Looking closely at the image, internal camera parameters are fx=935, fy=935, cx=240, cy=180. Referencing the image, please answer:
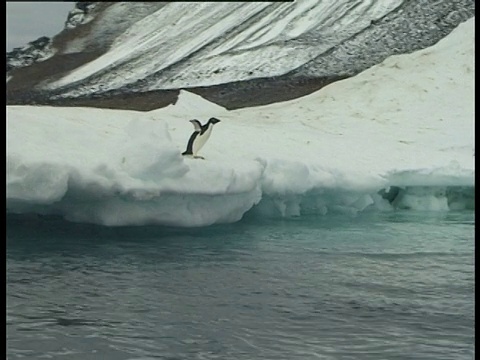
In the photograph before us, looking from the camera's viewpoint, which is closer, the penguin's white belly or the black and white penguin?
the black and white penguin

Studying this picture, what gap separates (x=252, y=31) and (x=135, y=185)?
17.4 metres

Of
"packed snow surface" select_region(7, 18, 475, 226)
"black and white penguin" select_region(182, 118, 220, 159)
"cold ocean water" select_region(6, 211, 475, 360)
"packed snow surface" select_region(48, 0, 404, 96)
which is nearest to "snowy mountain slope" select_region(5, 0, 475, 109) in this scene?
"packed snow surface" select_region(48, 0, 404, 96)

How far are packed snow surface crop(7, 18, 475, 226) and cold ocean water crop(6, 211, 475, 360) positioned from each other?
0.40 metres

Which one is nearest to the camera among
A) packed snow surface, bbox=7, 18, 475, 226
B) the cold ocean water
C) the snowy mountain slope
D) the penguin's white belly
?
the cold ocean water

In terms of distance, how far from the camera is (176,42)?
81.1 feet

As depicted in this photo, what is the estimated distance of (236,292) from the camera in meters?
5.98

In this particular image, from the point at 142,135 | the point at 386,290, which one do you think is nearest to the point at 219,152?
the point at 142,135

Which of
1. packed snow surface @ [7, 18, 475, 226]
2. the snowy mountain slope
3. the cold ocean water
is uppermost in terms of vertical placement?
the snowy mountain slope

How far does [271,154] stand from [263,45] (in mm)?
13347

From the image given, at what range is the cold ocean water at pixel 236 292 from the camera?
4742 mm

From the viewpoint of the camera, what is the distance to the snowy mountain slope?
21.7m

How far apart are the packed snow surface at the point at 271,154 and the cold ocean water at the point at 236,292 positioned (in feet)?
1.31

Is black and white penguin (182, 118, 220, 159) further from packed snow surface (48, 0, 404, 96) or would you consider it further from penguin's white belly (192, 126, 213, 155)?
packed snow surface (48, 0, 404, 96)

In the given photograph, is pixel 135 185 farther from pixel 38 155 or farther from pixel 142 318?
pixel 142 318
